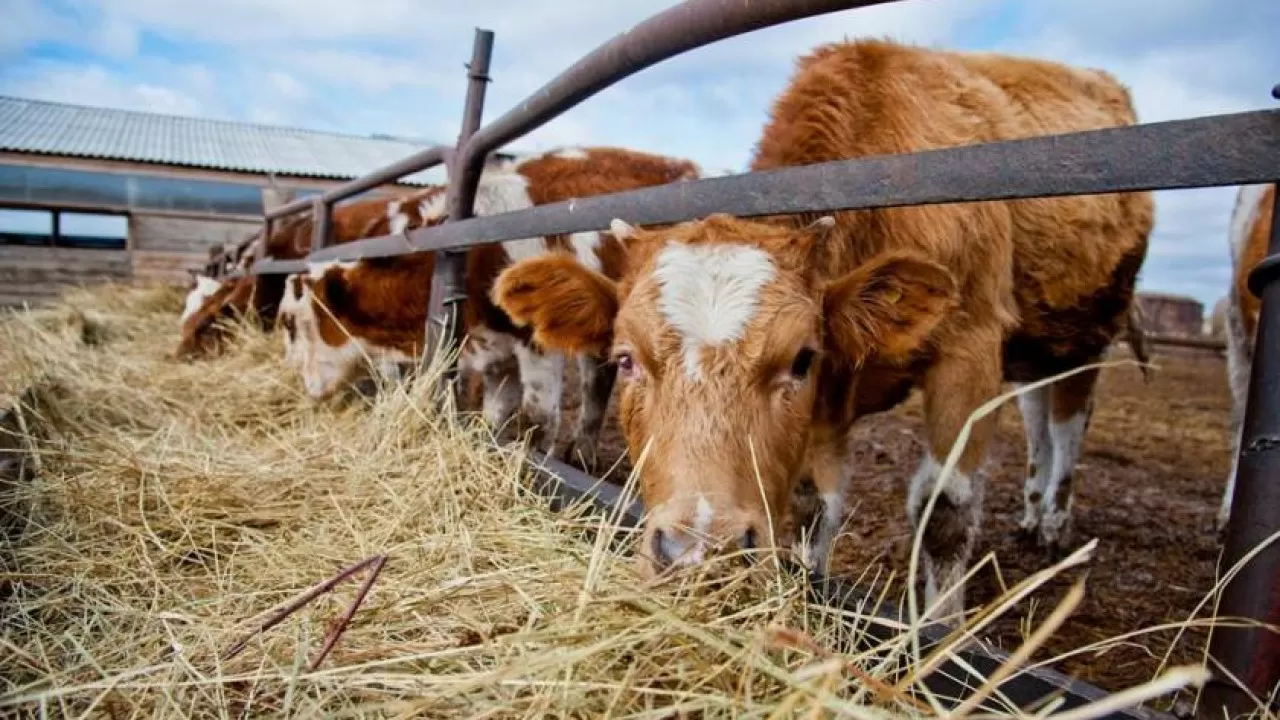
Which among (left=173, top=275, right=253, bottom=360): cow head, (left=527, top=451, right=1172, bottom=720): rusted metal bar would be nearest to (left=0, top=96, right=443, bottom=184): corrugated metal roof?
(left=173, top=275, right=253, bottom=360): cow head

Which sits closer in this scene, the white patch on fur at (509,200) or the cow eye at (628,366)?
the cow eye at (628,366)

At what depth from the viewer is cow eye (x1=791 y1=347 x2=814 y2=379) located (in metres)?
2.10

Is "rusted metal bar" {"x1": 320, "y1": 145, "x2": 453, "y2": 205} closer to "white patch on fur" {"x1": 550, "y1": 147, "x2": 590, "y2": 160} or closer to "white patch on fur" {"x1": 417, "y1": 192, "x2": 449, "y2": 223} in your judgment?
"white patch on fur" {"x1": 417, "y1": 192, "x2": 449, "y2": 223}

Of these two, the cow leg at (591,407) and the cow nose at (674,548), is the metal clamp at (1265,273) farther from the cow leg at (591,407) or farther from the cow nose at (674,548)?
the cow leg at (591,407)

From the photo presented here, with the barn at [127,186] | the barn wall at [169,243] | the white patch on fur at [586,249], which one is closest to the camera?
the white patch on fur at [586,249]

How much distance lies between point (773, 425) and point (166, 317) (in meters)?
10.8

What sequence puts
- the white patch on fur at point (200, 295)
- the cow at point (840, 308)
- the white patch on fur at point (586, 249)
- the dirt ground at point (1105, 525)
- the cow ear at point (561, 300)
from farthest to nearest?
the white patch on fur at point (200, 295) < the white patch on fur at point (586, 249) < the dirt ground at point (1105, 525) < the cow ear at point (561, 300) < the cow at point (840, 308)

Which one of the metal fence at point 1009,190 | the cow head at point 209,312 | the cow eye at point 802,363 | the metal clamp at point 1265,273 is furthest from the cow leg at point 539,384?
the metal clamp at point 1265,273

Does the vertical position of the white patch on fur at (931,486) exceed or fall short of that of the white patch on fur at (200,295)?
it falls short

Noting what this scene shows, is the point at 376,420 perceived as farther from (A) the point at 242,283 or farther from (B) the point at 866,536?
(A) the point at 242,283

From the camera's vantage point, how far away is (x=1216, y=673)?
118 centimetres

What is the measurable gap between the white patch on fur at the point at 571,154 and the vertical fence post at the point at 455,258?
196 cm

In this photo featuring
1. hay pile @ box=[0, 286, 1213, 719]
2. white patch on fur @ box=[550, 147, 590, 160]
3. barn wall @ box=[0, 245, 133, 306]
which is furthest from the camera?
barn wall @ box=[0, 245, 133, 306]

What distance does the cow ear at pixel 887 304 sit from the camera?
7.26 ft
